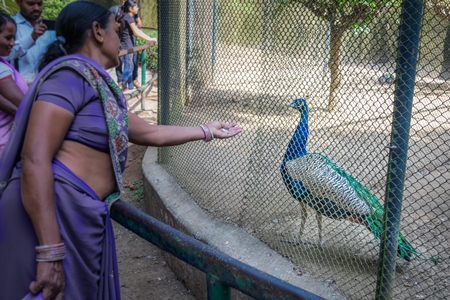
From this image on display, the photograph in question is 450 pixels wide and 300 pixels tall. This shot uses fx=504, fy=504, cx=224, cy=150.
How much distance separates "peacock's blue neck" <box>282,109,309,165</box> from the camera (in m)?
3.53

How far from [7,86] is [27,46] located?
92 cm

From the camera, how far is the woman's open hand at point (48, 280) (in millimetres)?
1569

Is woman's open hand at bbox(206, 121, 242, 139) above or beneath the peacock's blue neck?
above

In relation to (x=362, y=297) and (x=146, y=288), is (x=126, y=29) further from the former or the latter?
(x=362, y=297)

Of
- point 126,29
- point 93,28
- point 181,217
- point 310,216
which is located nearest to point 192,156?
point 181,217

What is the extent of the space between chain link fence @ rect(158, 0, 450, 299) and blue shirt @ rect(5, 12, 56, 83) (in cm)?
117

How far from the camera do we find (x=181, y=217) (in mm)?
3693

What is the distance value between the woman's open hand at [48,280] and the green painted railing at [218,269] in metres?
0.32

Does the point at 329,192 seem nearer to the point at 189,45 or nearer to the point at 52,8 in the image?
the point at 189,45

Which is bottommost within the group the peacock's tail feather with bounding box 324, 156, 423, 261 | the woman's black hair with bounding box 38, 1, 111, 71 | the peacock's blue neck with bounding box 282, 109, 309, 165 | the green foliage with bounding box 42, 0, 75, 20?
the green foliage with bounding box 42, 0, 75, 20

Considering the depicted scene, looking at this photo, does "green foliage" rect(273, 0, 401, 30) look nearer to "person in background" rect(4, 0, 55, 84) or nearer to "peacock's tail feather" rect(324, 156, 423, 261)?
"peacock's tail feather" rect(324, 156, 423, 261)

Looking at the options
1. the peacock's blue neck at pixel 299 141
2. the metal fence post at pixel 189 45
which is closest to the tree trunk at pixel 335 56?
the peacock's blue neck at pixel 299 141

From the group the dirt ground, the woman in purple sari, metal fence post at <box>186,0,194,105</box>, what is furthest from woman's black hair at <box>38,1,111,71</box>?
metal fence post at <box>186,0,194,105</box>

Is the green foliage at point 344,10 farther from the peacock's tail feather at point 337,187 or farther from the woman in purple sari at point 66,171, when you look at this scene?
the woman in purple sari at point 66,171
